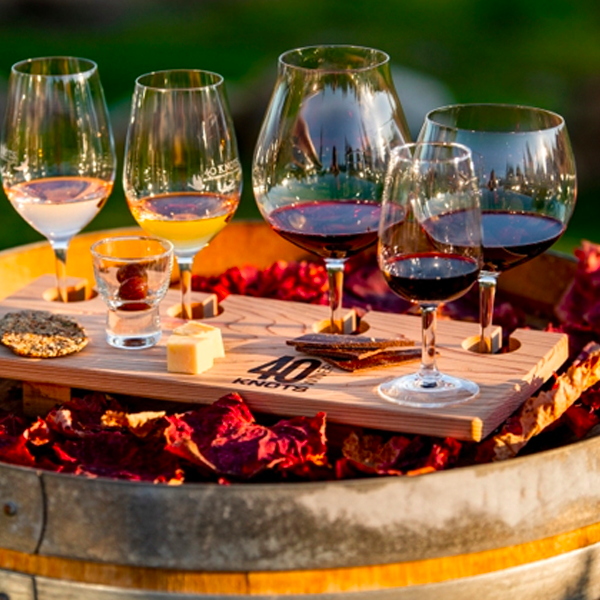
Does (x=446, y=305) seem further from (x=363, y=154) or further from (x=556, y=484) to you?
(x=556, y=484)

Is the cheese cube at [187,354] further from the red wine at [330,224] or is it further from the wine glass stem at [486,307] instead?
the wine glass stem at [486,307]

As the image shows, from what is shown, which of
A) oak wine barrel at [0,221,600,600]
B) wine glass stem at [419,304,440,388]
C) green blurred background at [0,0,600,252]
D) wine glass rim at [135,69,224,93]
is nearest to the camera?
oak wine barrel at [0,221,600,600]

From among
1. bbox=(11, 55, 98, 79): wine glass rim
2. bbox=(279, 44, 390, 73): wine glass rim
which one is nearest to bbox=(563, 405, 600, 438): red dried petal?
bbox=(279, 44, 390, 73): wine glass rim

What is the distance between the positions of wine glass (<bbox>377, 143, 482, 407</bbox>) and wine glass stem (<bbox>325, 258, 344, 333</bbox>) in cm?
40

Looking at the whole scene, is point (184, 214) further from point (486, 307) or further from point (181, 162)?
point (486, 307)

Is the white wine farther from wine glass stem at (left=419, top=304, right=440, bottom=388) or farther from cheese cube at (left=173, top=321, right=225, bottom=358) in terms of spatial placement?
wine glass stem at (left=419, top=304, right=440, bottom=388)

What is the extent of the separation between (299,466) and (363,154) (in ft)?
2.30

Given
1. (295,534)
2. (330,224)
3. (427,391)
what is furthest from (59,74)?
(295,534)

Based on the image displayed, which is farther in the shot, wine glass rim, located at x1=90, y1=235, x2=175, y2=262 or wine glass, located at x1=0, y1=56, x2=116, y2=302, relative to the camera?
wine glass, located at x1=0, y1=56, x2=116, y2=302

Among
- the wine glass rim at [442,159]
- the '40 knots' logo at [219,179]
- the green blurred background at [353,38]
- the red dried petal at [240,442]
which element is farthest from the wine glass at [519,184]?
the green blurred background at [353,38]

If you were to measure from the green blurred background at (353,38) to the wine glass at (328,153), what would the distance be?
676 centimetres

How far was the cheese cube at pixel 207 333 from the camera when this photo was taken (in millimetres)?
2143

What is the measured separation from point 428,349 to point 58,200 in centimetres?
103

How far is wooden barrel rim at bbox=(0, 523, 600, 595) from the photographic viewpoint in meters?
1.70
